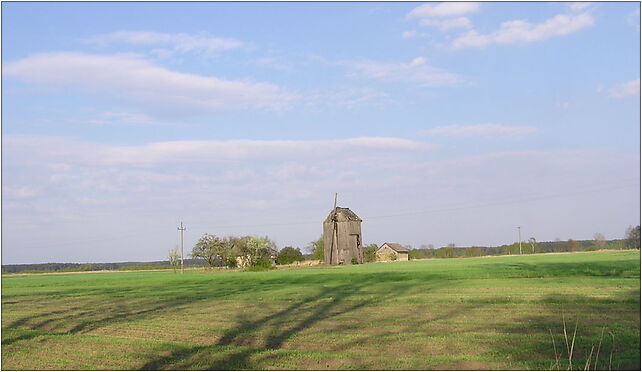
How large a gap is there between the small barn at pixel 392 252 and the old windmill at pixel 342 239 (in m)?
16.3

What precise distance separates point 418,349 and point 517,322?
516 centimetres

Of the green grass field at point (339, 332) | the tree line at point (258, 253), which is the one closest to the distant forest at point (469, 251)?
the tree line at point (258, 253)

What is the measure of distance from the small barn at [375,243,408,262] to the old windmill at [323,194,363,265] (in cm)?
1632

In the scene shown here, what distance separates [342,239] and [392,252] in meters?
29.6

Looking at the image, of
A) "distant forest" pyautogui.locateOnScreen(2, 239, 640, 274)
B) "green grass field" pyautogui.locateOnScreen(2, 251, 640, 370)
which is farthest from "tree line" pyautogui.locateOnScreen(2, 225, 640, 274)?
"green grass field" pyautogui.locateOnScreen(2, 251, 640, 370)

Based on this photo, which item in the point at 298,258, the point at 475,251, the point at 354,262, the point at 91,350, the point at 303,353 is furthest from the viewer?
the point at 475,251

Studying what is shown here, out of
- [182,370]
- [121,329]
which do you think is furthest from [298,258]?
[182,370]

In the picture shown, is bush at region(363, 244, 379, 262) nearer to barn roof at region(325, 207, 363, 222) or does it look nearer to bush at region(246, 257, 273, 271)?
barn roof at region(325, 207, 363, 222)

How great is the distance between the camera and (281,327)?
1872cm

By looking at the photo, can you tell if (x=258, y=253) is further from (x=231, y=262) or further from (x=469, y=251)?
(x=469, y=251)

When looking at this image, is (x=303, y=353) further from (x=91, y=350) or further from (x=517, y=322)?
(x=517, y=322)

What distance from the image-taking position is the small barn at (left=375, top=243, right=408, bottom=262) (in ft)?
378

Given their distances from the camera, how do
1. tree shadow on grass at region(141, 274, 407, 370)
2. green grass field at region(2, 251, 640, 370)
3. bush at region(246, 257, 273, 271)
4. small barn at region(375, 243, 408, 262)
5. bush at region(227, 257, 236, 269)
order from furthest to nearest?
1. small barn at region(375, 243, 408, 262)
2. bush at region(227, 257, 236, 269)
3. bush at region(246, 257, 273, 271)
4. tree shadow on grass at region(141, 274, 407, 370)
5. green grass field at region(2, 251, 640, 370)

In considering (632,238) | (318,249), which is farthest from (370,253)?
(632,238)
